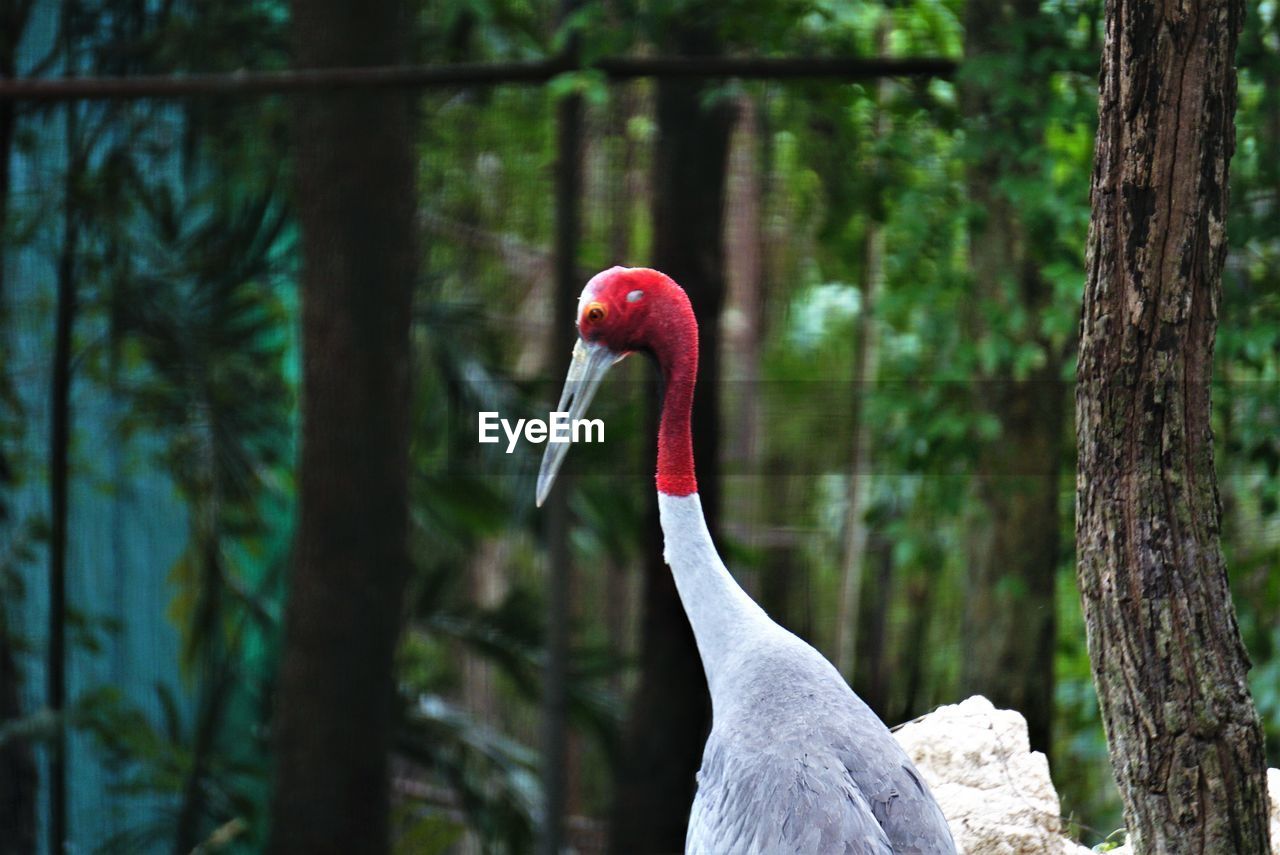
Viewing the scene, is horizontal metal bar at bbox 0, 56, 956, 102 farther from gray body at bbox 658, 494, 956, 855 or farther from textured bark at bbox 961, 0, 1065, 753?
gray body at bbox 658, 494, 956, 855

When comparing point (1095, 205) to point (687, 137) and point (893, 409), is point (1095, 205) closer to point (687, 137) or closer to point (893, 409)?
point (893, 409)

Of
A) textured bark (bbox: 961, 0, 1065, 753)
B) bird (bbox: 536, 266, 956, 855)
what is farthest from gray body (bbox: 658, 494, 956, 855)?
textured bark (bbox: 961, 0, 1065, 753)

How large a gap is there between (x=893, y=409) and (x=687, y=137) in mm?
900

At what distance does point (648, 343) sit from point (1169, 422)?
2.92 ft

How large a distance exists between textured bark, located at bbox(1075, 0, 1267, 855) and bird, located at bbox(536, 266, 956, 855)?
38cm

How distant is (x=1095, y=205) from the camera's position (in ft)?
6.93

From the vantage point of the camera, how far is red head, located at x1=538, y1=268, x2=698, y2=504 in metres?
2.43

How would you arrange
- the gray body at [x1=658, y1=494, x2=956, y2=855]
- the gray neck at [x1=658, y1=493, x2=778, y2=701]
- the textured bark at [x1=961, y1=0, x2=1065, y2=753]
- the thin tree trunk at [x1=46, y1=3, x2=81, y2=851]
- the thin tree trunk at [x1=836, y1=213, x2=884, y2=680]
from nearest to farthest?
1. the gray body at [x1=658, y1=494, x2=956, y2=855]
2. the gray neck at [x1=658, y1=493, x2=778, y2=701]
3. the textured bark at [x1=961, y1=0, x2=1065, y2=753]
4. the thin tree trunk at [x1=836, y1=213, x2=884, y2=680]
5. the thin tree trunk at [x1=46, y1=3, x2=81, y2=851]

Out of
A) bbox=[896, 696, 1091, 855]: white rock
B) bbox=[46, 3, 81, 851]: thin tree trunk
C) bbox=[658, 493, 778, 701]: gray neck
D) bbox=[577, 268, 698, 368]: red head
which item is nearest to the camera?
bbox=[658, 493, 778, 701]: gray neck

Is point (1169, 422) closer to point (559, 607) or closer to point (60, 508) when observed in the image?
point (559, 607)

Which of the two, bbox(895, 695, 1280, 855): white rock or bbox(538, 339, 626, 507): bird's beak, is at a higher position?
bbox(538, 339, 626, 507): bird's beak

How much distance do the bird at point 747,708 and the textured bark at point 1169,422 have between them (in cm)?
38

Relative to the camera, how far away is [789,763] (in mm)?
2016

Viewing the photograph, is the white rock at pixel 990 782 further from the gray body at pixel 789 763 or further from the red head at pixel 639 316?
the red head at pixel 639 316
